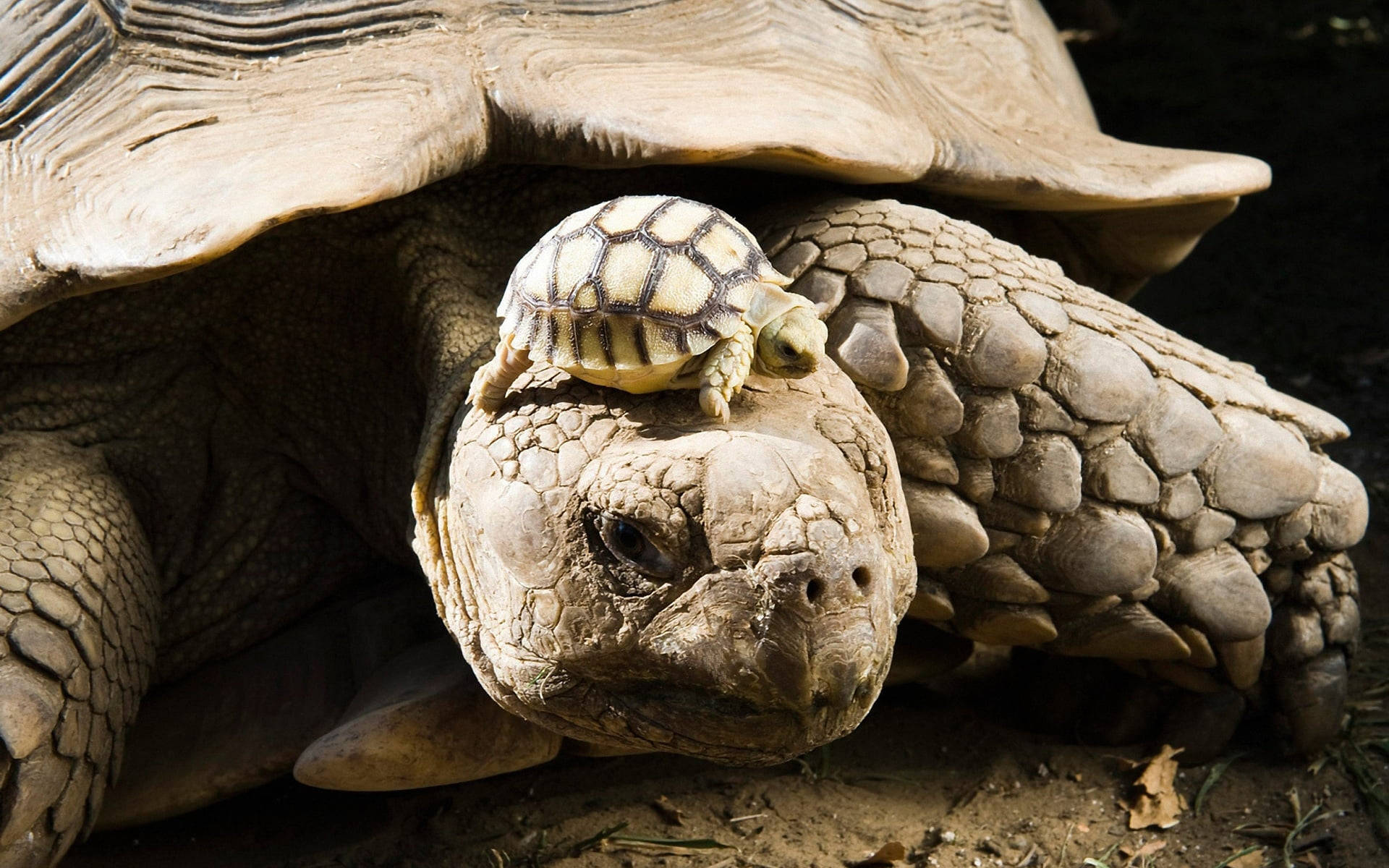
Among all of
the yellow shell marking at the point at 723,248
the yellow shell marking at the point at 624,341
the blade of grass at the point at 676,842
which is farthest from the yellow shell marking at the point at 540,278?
the blade of grass at the point at 676,842

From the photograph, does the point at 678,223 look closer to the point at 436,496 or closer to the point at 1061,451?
the point at 436,496

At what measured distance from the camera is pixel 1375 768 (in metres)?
2.59

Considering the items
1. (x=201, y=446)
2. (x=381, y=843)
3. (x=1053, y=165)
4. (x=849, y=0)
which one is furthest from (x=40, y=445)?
(x=1053, y=165)

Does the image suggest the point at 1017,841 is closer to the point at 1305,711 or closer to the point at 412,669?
the point at 1305,711

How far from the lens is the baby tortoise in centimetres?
169

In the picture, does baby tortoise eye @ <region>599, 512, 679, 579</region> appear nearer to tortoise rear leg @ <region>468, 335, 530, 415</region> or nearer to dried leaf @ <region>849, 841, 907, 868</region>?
tortoise rear leg @ <region>468, 335, 530, 415</region>

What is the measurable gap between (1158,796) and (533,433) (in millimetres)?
1512

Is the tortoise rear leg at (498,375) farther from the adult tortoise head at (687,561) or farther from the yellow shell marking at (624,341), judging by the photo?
the yellow shell marking at (624,341)

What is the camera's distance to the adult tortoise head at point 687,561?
5.41 ft

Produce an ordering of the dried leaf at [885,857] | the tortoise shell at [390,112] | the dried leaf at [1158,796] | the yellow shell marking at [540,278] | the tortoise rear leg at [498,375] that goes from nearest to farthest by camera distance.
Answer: the yellow shell marking at [540,278] < the tortoise rear leg at [498,375] < the tortoise shell at [390,112] < the dried leaf at [885,857] < the dried leaf at [1158,796]

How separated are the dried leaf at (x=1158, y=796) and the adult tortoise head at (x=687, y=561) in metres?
0.88

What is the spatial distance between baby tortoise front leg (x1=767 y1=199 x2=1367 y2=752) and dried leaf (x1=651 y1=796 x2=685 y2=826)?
613mm

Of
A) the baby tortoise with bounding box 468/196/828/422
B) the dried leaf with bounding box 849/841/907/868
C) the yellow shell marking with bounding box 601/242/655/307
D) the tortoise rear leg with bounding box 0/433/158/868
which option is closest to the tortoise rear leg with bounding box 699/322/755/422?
the baby tortoise with bounding box 468/196/828/422

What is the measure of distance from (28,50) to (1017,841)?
2.32 metres
